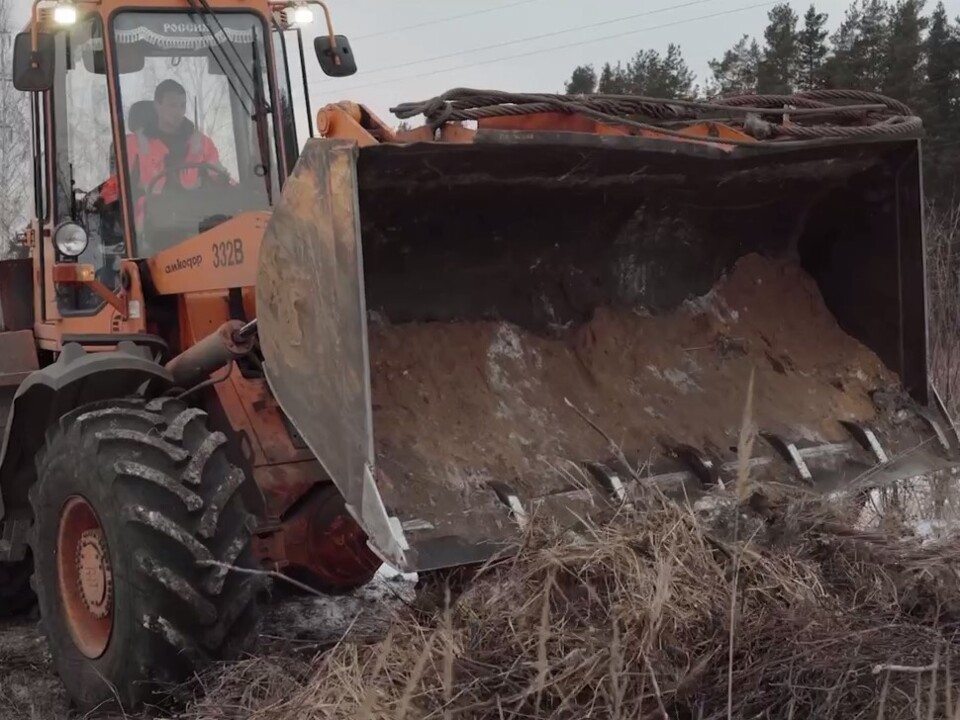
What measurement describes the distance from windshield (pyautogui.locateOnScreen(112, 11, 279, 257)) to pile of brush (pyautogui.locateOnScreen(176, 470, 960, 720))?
199 cm

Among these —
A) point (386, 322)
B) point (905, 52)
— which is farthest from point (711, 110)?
point (905, 52)

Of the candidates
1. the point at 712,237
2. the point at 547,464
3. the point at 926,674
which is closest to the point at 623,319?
the point at 712,237

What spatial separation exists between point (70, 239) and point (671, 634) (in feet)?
10.0

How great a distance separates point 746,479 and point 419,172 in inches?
70.1

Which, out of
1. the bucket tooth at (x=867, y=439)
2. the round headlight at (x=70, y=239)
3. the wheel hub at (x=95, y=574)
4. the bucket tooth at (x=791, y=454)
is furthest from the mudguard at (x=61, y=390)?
the bucket tooth at (x=867, y=439)

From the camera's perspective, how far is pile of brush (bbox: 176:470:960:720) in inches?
99.0

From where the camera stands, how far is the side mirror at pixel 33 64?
425 centimetres

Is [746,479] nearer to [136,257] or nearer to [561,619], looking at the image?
[561,619]

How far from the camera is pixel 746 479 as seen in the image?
6.84 feet

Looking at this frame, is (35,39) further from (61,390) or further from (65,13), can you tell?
(61,390)

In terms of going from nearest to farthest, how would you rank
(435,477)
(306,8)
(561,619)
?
(561,619) → (435,477) → (306,8)

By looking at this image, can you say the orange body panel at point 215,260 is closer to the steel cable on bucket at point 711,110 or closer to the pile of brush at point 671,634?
the steel cable on bucket at point 711,110

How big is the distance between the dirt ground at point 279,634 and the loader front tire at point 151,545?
187 millimetres

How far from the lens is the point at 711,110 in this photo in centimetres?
359
